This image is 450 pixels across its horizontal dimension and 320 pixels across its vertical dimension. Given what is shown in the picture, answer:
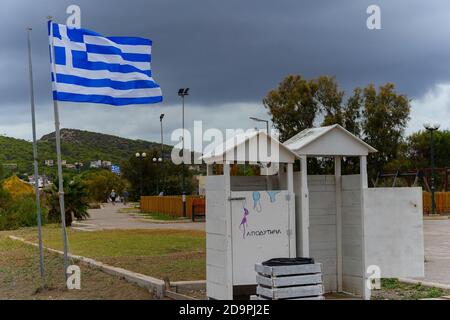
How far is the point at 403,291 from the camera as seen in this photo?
10867 millimetres

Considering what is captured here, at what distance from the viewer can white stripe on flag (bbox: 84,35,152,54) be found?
11422mm

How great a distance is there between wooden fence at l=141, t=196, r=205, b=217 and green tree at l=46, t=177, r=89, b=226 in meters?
8.94

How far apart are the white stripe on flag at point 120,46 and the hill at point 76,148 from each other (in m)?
83.9

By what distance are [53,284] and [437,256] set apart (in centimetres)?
974

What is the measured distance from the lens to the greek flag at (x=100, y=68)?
11.0 metres

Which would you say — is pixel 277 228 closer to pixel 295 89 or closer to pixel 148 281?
pixel 148 281

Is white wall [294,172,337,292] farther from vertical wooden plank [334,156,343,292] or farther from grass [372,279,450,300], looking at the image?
grass [372,279,450,300]

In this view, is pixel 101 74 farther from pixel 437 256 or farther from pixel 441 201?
pixel 441 201

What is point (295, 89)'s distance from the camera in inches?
1622

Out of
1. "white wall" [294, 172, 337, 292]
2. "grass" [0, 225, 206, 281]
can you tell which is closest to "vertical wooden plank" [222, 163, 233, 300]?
"white wall" [294, 172, 337, 292]

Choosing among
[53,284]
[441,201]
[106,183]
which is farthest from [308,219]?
[106,183]

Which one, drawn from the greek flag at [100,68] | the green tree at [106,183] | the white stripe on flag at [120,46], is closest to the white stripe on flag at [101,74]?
the greek flag at [100,68]

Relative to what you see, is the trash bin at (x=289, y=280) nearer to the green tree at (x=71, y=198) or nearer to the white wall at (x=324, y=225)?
the white wall at (x=324, y=225)

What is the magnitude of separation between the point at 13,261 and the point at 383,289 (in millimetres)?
9171
